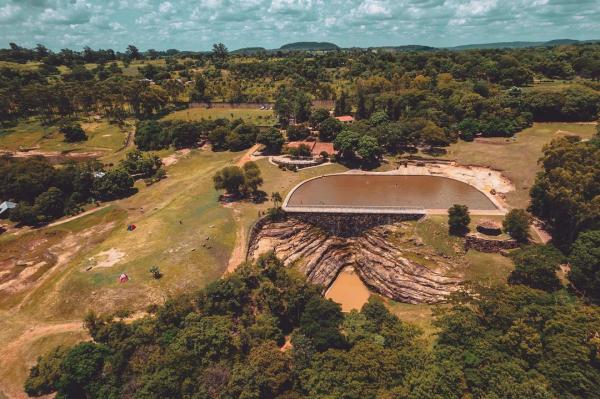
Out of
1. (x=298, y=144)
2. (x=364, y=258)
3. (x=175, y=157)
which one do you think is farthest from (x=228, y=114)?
(x=364, y=258)

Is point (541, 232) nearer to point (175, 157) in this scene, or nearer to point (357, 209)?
point (357, 209)

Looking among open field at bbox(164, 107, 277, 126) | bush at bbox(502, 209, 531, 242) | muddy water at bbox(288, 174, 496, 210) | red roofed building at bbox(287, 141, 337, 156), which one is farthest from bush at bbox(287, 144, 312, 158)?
bush at bbox(502, 209, 531, 242)

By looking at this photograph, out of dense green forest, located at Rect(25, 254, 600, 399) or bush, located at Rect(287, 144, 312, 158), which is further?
bush, located at Rect(287, 144, 312, 158)

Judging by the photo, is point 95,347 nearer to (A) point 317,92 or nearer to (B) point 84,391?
(B) point 84,391

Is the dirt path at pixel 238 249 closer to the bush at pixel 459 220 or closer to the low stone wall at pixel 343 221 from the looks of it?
the low stone wall at pixel 343 221

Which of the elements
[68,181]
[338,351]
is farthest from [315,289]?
[68,181]

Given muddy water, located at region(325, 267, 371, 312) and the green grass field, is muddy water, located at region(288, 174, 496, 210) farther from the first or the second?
the green grass field
